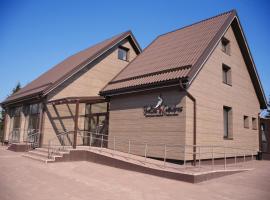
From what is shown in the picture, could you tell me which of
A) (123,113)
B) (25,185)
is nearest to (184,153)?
(123,113)

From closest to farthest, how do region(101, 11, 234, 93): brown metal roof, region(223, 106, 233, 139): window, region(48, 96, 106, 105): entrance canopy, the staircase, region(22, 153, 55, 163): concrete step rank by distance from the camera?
region(22, 153, 55, 163): concrete step → the staircase → region(101, 11, 234, 93): brown metal roof → region(48, 96, 106, 105): entrance canopy → region(223, 106, 233, 139): window

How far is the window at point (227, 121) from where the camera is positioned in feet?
49.2

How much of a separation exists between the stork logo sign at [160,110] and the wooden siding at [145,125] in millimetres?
156

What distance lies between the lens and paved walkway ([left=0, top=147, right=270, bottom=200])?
7.04 meters

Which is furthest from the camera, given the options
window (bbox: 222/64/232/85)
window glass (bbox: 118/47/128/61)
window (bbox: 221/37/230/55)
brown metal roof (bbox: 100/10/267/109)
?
window glass (bbox: 118/47/128/61)

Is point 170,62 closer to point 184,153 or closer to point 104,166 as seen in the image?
point 184,153

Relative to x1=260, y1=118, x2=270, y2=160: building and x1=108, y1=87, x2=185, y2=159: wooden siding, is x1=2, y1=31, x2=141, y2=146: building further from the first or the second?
x1=260, y1=118, x2=270, y2=160: building

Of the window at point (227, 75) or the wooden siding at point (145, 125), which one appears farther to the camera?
the window at point (227, 75)

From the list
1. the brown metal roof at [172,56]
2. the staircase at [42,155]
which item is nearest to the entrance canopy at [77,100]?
the brown metal roof at [172,56]

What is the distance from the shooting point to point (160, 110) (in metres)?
12.9

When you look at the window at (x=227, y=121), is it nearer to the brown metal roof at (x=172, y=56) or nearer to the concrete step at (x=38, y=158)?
the brown metal roof at (x=172, y=56)

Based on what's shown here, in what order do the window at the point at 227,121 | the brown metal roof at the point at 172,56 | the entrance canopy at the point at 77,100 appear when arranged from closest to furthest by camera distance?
the brown metal roof at the point at 172,56, the entrance canopy at the point at 77,100, the window at the point at 227,121

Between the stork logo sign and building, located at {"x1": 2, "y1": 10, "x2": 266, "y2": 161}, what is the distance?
0.05 m

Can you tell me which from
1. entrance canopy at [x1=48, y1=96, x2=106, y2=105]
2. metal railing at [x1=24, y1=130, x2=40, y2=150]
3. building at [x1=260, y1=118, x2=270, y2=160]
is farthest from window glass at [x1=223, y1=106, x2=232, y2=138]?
metal railing at [x1=24, y1=130, x2=40, y2=150]
